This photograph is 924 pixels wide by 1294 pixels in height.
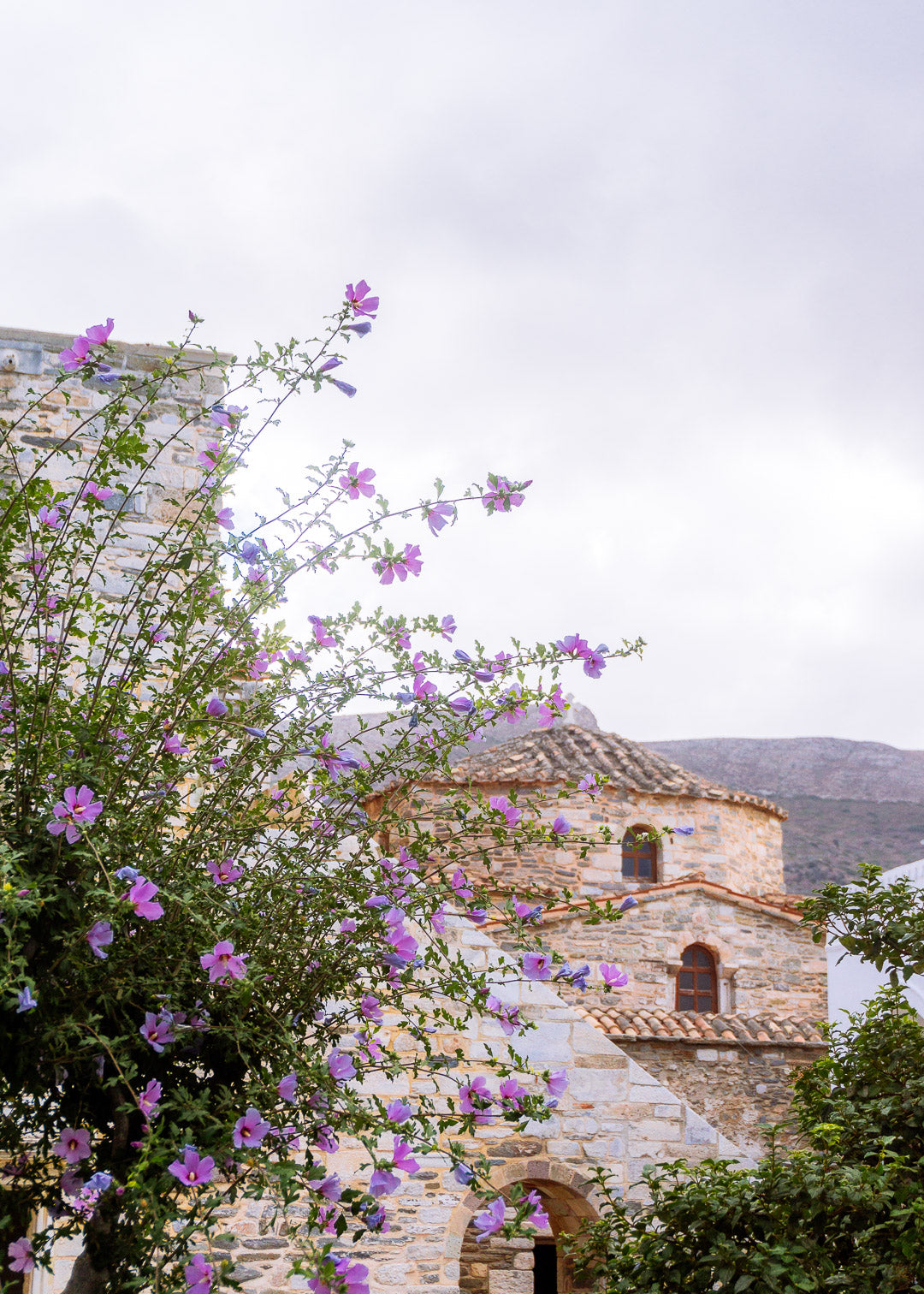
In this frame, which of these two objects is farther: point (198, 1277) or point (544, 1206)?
point (544, 1206)

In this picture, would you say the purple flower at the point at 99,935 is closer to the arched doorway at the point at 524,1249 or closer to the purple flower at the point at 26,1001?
the purple flower at the point at 26,1001

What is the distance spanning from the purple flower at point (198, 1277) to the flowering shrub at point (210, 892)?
0.06 ft

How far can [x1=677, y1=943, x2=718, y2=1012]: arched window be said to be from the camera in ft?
48.6

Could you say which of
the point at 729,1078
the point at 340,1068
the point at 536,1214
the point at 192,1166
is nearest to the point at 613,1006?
the point at 729,1078

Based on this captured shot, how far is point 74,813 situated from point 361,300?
159 centimetres

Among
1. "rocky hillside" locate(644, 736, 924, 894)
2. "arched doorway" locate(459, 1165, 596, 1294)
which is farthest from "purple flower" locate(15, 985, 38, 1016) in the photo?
"rocky hillside" locate(644, 736, 924, 894)

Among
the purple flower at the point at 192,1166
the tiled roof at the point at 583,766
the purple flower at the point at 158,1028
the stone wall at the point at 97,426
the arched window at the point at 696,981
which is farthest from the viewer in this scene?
the tiled roof at the point at 583,766

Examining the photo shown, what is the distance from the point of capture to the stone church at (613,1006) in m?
5.92

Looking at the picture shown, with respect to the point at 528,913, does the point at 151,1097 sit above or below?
below

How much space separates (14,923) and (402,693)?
133 cm

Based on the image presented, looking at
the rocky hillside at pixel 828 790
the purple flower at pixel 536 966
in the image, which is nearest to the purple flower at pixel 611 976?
the purple flower at pixel 536 966

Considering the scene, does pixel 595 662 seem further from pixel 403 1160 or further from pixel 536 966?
pixel 403 1160

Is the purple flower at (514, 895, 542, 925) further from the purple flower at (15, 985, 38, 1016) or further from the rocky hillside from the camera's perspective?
the rocky hillside

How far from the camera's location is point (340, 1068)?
2.96 meters
